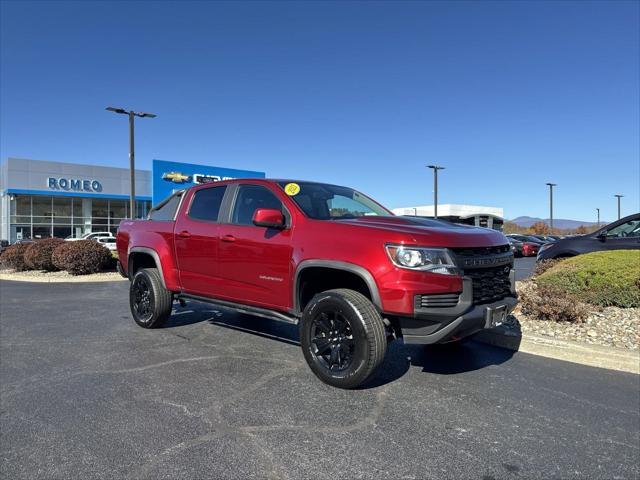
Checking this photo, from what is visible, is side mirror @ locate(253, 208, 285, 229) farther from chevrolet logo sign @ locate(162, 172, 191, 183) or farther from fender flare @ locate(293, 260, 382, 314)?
chevrolet logo sign @ locate(162, 172, 191, 183)

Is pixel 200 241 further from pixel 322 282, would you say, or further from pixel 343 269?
pixel 343 269

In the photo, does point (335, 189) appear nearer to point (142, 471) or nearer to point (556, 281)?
point (142, 471)

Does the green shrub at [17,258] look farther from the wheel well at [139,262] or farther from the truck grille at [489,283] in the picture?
the truck grille at [489,283]


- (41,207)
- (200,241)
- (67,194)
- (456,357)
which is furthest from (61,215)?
(456,357)

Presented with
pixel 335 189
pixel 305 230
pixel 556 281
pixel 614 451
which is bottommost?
pixel 614 451

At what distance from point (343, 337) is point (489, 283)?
4.58 feet

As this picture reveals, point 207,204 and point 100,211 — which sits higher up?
point 100,211

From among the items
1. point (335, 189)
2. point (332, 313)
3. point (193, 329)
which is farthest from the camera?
point (193, 329)

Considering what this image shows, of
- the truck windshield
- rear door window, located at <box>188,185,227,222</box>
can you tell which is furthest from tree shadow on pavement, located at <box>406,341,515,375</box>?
rear door window, located at <box>188,185,227,222</box>

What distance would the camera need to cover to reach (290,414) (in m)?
3.52

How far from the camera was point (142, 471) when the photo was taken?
8.95 ft

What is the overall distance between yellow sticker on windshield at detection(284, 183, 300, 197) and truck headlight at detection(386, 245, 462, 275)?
1.47 m

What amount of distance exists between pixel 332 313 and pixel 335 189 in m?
1.78

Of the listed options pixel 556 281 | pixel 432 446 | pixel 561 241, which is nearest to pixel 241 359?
pixel 432 446
